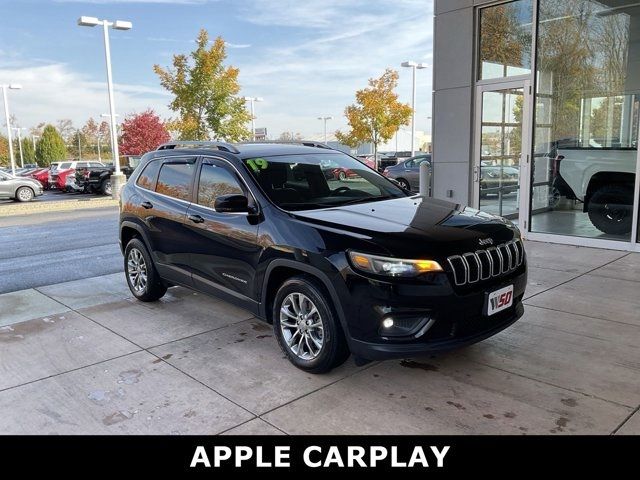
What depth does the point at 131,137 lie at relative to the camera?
147 ft

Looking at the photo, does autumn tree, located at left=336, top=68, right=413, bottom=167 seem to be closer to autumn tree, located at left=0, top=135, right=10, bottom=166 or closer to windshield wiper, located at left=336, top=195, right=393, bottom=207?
windshield wiper, located at left=336, top=195, right=393, bottom=207

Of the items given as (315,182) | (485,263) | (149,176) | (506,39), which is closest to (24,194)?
(149,176)

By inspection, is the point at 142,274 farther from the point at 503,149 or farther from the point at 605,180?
the point at 605,180

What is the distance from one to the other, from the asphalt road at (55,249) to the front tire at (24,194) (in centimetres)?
656

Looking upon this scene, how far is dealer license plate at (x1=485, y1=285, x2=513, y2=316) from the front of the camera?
12.0 ft

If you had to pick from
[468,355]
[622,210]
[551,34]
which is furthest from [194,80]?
[468,355]

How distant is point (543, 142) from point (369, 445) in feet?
23.7

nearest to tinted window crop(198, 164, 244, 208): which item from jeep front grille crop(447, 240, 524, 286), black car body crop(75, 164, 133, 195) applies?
jeep front grille crop(447, 240, 524, 286)

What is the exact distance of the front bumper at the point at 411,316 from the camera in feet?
11.1

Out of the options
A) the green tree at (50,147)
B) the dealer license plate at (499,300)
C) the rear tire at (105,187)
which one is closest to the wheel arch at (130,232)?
the dealer license plate at (499,300)

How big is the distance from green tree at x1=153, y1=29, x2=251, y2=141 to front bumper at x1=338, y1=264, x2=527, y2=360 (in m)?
22.4

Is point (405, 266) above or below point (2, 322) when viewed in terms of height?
above

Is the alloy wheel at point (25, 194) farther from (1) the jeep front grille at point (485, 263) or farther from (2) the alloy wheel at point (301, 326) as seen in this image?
(1) the jeep front grille at point (485, 263)

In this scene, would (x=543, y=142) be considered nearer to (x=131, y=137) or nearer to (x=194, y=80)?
(x=194, y=80)
